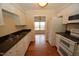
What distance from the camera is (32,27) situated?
18.1ft

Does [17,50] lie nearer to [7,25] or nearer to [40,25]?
[7,25]

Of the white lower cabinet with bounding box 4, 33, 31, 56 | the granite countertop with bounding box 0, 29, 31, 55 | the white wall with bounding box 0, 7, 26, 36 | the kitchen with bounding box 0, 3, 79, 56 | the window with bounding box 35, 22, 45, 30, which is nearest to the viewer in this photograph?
the granite countertop with bounding box 0, 29, 31, 55

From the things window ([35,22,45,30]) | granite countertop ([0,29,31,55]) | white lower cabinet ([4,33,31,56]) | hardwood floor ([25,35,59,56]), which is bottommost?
hardwood floor ([25,35,59,56])

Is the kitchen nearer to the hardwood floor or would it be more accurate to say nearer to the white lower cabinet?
the white lower cabinet

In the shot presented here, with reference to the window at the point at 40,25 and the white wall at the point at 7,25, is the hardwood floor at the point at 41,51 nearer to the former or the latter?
the white wall at the point at 7,25

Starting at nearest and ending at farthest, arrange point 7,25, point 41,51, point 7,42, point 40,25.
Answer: point 7,42
point 7,25
point 41,51
point 40,25

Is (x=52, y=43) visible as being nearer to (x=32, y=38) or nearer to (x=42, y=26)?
(x=32, y=38)

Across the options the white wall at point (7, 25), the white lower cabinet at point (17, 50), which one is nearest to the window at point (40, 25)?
the white wall at point (7, 25)

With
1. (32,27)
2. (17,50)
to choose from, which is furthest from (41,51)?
(32,27)

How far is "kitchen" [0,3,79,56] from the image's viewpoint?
192 centimetres

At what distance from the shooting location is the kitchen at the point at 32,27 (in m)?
1.92

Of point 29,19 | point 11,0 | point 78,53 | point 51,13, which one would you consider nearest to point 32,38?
point 29,19

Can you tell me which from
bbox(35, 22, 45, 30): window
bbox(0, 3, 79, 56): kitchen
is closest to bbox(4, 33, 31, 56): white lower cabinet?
bbox(0, 3, 79, 56): kitchen

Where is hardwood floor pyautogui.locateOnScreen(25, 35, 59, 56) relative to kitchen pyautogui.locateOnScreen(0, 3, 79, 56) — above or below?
below
